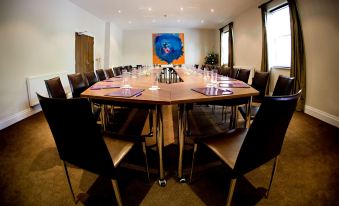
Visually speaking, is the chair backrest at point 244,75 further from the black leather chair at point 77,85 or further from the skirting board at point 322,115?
the black leather chair at point 77,85

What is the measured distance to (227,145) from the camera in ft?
4.23

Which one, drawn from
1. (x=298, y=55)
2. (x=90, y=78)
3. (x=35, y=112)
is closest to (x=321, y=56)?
(x=298, y=55)

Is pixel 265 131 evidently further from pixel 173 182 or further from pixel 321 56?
pixel 321 56

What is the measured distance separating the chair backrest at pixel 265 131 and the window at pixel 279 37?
3.83 meters

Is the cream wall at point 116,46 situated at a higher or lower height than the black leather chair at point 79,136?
higher

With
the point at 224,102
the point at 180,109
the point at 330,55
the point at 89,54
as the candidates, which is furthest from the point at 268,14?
the point at 89,54

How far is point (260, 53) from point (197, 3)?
87.3 inches

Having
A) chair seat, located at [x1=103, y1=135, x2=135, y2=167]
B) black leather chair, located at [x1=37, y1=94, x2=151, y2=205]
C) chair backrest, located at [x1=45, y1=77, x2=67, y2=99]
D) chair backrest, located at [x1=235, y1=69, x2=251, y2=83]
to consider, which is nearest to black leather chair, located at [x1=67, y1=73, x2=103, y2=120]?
chair backrest, located at [x1=45, y1=77, x2=67, y2=99]

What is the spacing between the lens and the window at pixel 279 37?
4.35 metres

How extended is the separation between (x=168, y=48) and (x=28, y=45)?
23.6 feet

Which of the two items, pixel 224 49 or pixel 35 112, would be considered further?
pixel 224 49

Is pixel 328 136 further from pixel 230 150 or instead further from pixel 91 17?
pixel 91 17

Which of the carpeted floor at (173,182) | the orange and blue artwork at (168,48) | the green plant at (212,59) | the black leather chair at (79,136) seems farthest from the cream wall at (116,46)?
the black leather chair at (79,136)

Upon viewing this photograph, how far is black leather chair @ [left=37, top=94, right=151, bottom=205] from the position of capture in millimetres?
899
